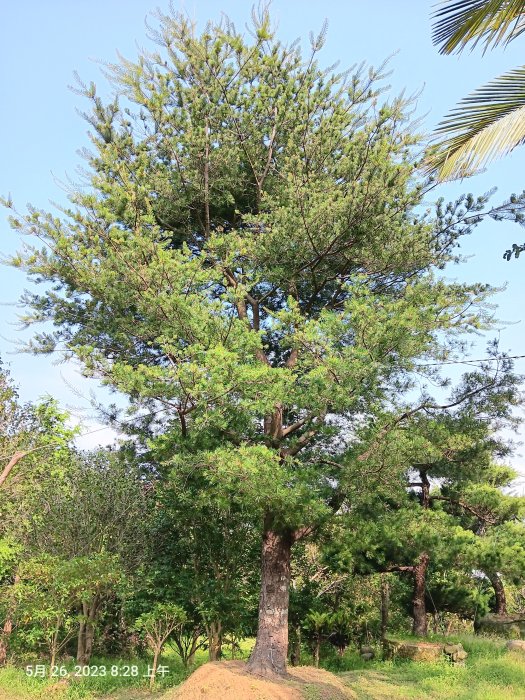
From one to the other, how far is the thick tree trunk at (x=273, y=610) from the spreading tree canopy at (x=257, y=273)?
2cm

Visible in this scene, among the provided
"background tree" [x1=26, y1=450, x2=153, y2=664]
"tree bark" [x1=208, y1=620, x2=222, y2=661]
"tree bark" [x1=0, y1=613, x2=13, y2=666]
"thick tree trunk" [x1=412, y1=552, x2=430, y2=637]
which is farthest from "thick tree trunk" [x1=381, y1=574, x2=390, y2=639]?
"tree bark" [x1=0, y1=613, x2=13, y2=666]

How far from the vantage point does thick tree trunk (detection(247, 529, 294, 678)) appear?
29.2 feet

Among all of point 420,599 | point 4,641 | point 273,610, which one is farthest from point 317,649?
point 4,641

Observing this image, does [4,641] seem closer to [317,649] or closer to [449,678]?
[317,649]

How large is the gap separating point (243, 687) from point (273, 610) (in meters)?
1.52

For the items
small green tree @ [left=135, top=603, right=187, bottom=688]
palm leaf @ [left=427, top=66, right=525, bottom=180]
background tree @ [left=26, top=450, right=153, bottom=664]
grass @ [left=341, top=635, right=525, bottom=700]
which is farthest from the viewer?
background tree @ [left=26, top=450, right=153, bottom=664]

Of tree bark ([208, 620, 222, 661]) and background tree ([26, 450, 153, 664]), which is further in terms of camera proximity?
tree bark ([208, 620, 222, 661])

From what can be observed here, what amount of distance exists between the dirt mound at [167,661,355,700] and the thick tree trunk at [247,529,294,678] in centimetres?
29

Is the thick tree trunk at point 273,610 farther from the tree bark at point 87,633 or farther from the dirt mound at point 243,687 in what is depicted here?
the tree bark at point 87,633

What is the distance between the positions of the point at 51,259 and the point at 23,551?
5.67 m

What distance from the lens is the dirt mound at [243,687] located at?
769 centimetres

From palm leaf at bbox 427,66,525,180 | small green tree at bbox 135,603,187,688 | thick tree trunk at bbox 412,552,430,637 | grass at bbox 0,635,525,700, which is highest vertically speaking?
palm leaf at bbox 427,66,525,180

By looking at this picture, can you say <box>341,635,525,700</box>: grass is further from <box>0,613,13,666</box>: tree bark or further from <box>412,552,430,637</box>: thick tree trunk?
<box>0,613,13,666</box>: tree bark

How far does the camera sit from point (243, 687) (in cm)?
787
